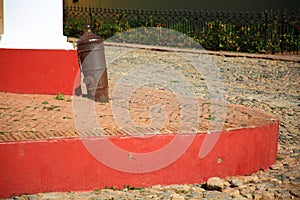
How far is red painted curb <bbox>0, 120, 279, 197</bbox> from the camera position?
12.3 feet

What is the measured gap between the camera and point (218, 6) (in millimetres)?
17031

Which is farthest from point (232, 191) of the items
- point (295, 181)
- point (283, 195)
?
point (295, 181)

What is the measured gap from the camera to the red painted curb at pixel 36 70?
5.64 metres

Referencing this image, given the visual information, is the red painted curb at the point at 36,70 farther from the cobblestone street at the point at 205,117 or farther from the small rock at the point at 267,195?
the small rock at the point at 267,195

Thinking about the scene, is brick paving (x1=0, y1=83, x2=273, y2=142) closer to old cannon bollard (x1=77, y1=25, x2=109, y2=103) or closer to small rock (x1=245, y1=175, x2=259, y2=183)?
old cannon bollard (x1=77, y1=25, x2=109, y2=103)

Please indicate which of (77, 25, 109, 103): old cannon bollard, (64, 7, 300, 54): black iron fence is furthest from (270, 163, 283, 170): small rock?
(64, 7, 300, 54): black iron fence

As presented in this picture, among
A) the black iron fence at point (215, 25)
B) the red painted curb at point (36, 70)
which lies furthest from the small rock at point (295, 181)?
the black iron fence at point (215, 25)

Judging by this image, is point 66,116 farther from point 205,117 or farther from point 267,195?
point 267,195

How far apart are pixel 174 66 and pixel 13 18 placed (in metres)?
5.25

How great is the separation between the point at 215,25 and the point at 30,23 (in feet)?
30.2

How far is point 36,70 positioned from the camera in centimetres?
565

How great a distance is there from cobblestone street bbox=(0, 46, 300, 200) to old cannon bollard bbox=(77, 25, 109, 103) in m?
0.28

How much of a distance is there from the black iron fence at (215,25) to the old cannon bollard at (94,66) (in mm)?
8751

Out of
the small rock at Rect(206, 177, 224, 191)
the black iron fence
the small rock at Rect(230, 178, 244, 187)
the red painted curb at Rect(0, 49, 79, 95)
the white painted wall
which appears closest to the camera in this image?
the small rock at Rect(206, 177, 224, 191)
